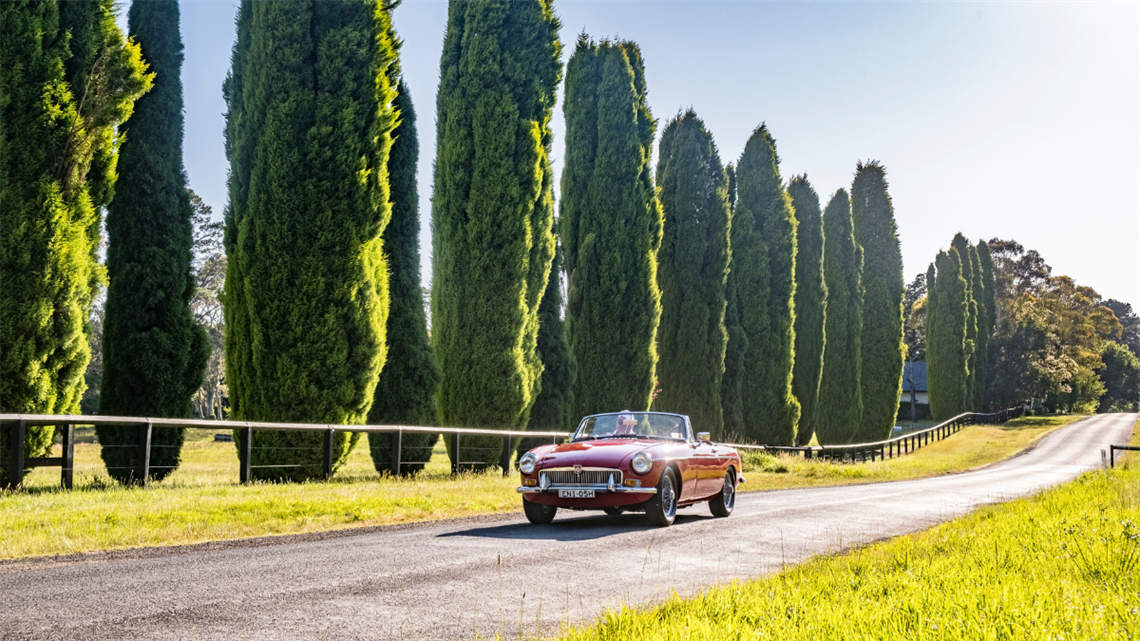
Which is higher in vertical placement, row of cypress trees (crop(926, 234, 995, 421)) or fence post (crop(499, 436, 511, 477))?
row of cypress trees (crop(926, 234, 995, 421))

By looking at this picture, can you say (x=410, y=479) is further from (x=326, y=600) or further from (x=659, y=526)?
(x=326, y=600)

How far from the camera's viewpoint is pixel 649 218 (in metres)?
25.7

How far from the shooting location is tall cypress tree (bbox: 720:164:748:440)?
1222 inches

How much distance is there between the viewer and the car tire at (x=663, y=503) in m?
10.3

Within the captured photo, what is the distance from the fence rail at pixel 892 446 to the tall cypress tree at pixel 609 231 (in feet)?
22.9

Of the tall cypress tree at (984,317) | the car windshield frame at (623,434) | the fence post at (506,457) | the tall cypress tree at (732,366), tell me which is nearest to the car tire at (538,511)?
the car windshield frame at (623,434)

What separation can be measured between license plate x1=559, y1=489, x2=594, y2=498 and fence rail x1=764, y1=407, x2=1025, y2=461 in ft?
64.2

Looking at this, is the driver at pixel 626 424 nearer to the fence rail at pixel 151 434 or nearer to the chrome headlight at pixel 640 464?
the chrome headlight at pixel 640 464

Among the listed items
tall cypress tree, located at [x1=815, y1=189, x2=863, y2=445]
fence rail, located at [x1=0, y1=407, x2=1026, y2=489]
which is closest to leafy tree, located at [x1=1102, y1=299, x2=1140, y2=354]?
tall cypress tree, located at [x1=815, y1=189, x2=863, y2=445]

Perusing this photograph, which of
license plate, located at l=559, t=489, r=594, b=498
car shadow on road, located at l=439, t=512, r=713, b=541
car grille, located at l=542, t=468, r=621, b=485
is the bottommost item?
car shadow on road, located at l=439, t=512, r=713, b=541

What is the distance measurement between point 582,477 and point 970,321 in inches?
2593

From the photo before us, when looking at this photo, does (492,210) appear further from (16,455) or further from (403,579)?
(403,579)

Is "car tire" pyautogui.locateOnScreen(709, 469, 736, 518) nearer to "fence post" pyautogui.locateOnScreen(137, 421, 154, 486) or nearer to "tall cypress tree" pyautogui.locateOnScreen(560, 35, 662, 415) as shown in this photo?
"fence post" pyautogui.locateOnScreen(137, 421, 154, 486)

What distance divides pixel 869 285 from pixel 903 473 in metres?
20.6
